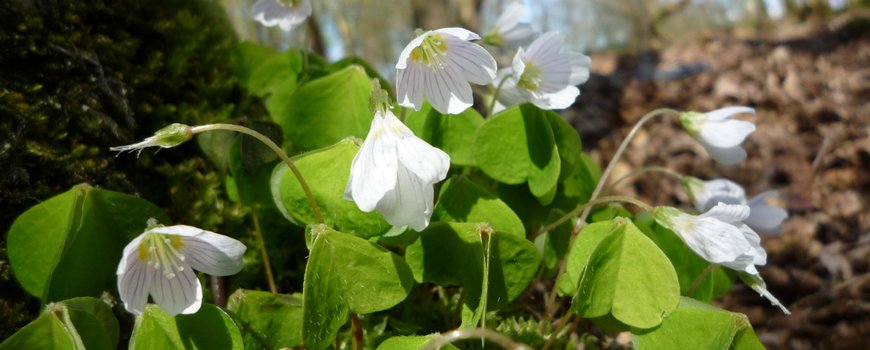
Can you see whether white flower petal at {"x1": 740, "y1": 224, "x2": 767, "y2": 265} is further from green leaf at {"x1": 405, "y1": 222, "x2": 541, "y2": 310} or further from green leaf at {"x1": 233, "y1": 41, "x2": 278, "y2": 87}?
green leaf at {"x1": 233, "y1": 41, "x2": 278, "y2": 87}

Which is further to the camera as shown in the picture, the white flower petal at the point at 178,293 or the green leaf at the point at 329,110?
the green leaf at the point at 329,110

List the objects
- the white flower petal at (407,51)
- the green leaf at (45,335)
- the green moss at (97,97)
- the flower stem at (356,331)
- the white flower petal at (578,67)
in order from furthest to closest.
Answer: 1. the white flower petal at (578,67)
2. the green moss at (97,97)
3. the flower stem at (356,331)
4. the white flower petal at (407,51)
5. the green leaf at (45,335)

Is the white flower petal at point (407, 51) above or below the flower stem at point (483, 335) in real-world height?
above

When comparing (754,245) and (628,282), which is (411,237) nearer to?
(628,282)

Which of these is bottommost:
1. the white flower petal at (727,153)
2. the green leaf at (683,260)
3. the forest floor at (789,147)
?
the forest floor at (789,147)

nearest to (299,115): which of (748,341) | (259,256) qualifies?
(259,256)

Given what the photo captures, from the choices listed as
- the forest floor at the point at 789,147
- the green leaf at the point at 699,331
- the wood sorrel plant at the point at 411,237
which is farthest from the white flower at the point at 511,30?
the forest floor at the point at 789,147

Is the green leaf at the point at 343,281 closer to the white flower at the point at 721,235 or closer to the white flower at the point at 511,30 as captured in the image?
the white flower at the point at 721,235
